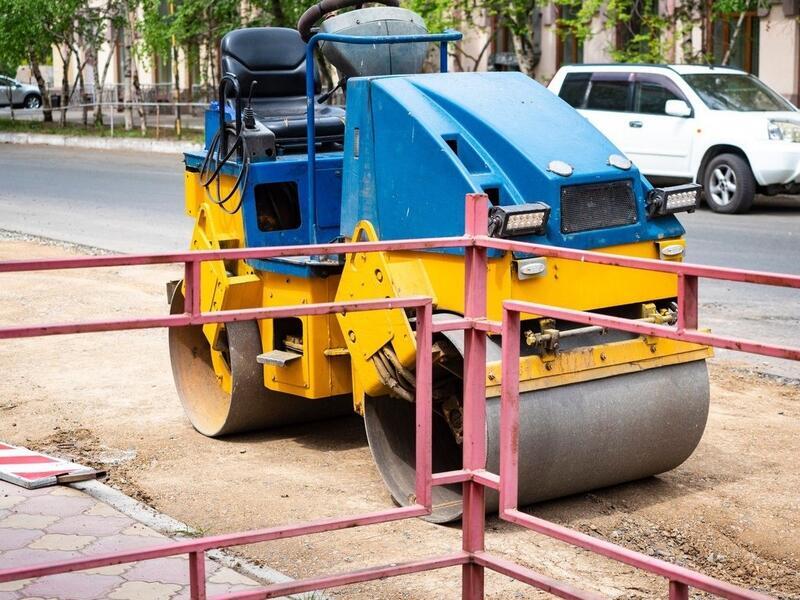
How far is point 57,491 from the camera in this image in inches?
239

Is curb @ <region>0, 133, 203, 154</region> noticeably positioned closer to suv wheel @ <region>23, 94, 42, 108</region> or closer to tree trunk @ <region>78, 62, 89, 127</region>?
tree trunk @ <region>78, 62, 89, 127</region>

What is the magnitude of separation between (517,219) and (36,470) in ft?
8.61

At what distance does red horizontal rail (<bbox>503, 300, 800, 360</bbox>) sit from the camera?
338 centimetres

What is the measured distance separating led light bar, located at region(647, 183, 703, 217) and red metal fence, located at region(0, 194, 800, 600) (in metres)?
1.62

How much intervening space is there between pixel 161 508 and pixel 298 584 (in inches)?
79.2

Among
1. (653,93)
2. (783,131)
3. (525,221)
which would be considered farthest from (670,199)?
(653,93)

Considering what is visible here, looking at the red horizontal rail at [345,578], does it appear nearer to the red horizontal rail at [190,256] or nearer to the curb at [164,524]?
the curb at [164,524]

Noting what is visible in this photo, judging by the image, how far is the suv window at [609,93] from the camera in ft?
59.8

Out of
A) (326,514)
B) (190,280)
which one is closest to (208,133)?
(326,514)

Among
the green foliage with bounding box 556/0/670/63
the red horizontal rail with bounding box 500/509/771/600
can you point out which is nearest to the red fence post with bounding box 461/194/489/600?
the red horizontal rail with bounding box 500/509/771/600

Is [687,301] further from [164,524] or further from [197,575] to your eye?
[164,524]

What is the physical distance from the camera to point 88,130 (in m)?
34.9

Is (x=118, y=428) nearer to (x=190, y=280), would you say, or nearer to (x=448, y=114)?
(x=448, y=114)

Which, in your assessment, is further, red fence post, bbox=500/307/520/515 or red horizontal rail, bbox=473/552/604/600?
red fence post, bbox=500/307/520/515
